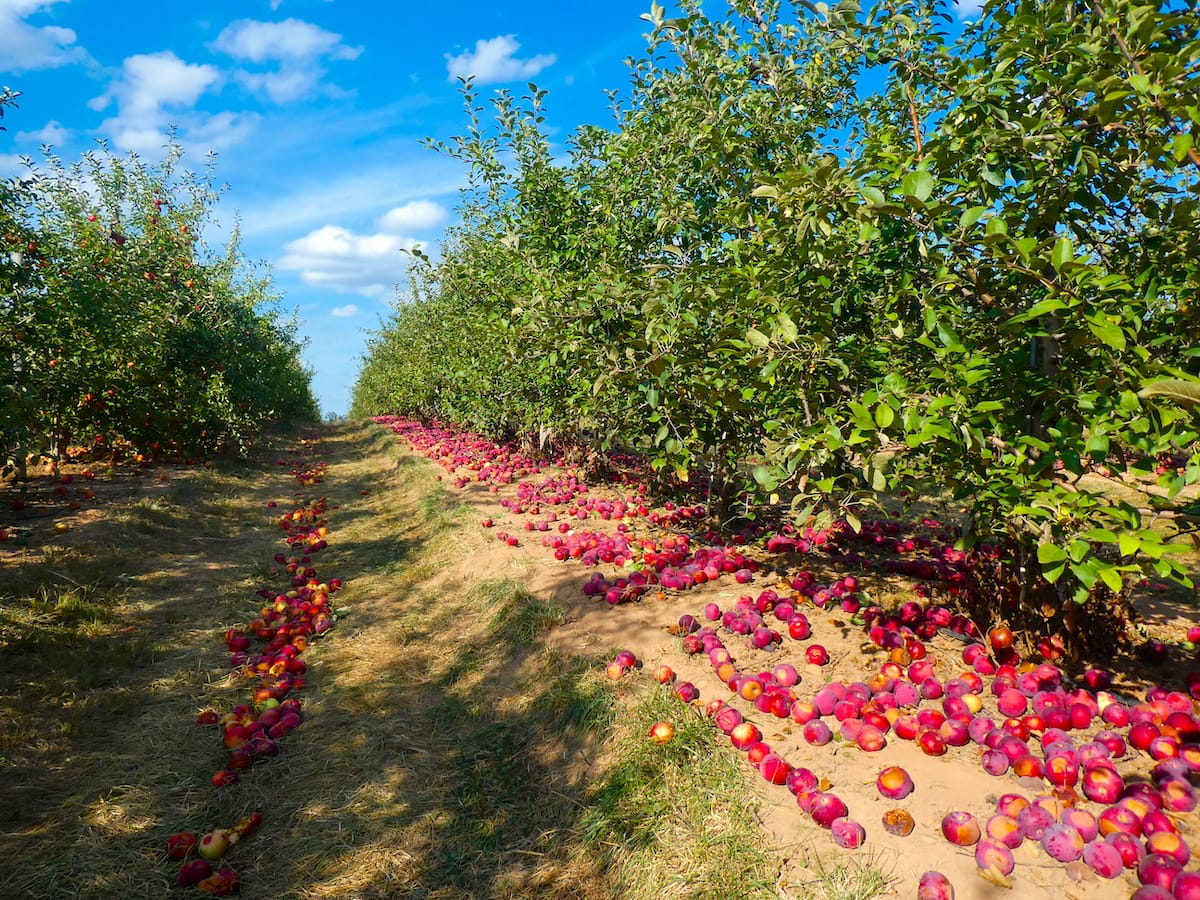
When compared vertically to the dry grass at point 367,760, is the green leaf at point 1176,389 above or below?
above

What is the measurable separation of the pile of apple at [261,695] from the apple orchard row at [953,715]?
2346 mm

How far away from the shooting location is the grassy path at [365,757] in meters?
2.89

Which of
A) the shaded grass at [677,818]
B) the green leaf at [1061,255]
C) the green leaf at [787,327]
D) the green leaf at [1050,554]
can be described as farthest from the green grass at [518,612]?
the green leaf at [1061,255]

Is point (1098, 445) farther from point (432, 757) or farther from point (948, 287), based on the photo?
point (432, 757)

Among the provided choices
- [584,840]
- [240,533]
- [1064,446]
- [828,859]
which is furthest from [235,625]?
[1064,446]

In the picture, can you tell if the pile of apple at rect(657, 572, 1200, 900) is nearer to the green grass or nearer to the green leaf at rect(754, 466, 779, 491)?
the green grass

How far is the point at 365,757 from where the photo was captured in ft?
12.7

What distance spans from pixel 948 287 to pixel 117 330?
41.4ft

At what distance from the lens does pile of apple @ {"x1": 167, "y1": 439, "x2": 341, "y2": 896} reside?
3049 millimetres

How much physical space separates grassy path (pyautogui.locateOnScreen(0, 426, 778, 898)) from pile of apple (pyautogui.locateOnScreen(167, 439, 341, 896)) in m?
0.09

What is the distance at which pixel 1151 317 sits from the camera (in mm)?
3025

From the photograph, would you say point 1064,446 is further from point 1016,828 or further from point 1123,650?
point 1123,650

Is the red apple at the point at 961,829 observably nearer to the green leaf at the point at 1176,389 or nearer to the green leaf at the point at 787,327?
the green leaf at the point at 1176,389

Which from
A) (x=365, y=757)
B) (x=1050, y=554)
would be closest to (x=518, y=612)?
(x=365, y=757)
